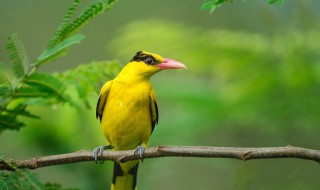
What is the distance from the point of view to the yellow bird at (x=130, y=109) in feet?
14.7

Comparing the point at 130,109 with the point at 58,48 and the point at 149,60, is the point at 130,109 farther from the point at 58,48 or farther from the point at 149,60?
the point at 58,48

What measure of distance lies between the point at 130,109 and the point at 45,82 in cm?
147

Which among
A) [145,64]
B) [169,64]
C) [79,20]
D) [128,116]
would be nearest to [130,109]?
[128,116]

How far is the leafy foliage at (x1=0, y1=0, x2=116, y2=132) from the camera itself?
2.93m

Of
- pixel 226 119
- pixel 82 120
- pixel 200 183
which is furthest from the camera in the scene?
pixel 200 183

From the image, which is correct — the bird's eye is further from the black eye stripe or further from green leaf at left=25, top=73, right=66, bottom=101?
green leaf at left=25, top=73, right=66, bottom=101

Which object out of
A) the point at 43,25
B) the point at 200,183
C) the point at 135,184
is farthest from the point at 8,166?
the point at 43,25

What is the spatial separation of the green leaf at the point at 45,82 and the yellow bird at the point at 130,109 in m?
1.33

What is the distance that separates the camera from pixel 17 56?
298cm

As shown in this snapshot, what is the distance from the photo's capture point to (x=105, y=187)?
4.68m

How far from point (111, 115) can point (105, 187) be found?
0.56 metres

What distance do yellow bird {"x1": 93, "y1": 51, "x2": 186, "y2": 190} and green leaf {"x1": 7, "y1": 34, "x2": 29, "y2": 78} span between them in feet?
4.98

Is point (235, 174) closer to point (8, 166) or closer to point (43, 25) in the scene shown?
point (8, 166)

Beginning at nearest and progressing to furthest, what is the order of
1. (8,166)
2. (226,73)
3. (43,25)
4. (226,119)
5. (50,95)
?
1. (8,166)
2. (50,95)
3. (226,119)
4. (226,73)
5. (43,25)
